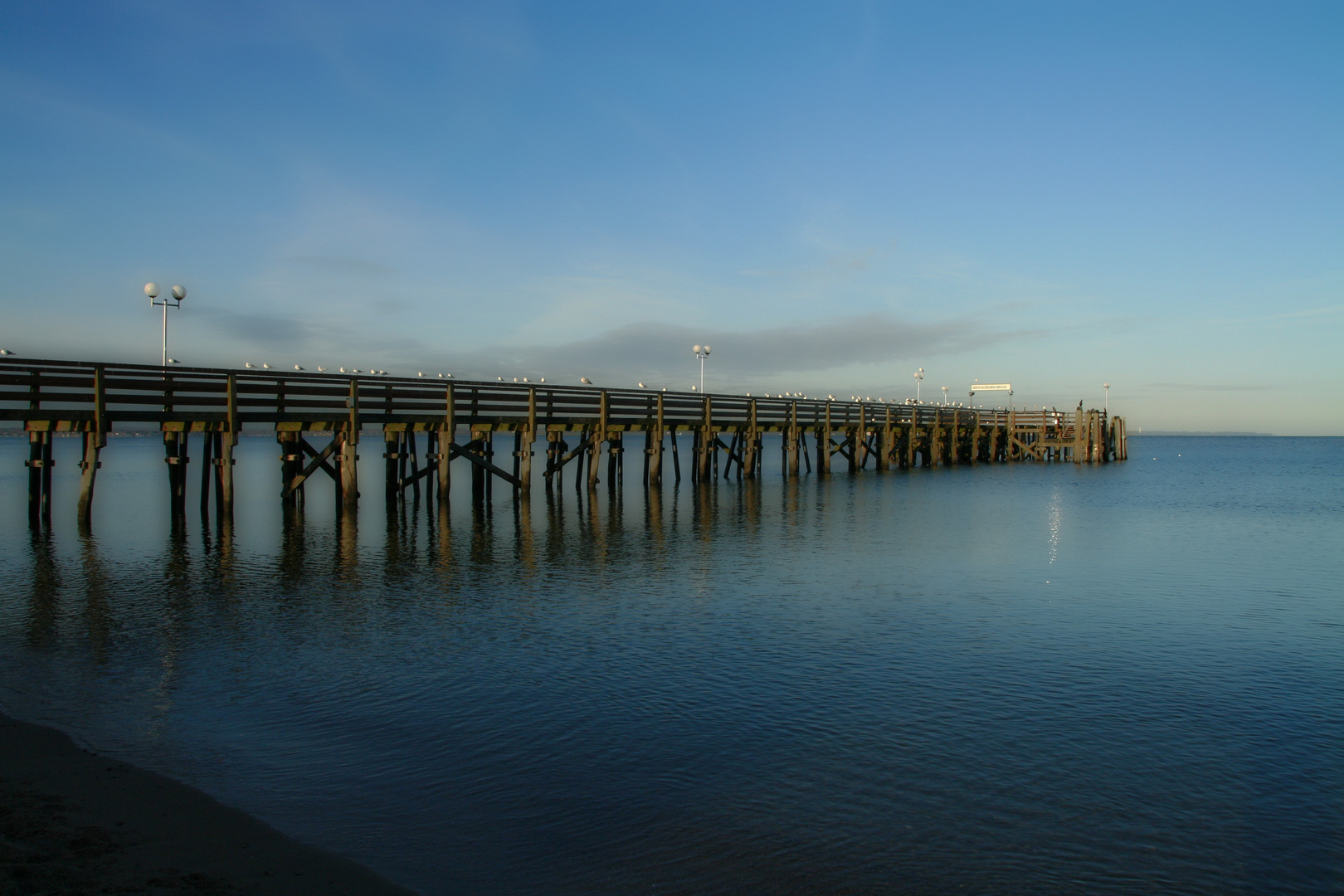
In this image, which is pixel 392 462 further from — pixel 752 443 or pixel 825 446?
pixel 825 446

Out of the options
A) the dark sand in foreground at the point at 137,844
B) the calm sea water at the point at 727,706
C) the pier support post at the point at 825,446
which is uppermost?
the pier support post at the point at 825,446

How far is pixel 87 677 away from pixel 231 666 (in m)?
1.10

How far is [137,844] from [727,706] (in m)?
4.14

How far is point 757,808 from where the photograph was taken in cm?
548

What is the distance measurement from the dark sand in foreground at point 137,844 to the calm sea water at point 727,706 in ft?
0.73

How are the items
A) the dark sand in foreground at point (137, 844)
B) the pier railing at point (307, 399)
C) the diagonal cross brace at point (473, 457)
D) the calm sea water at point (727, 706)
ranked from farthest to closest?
the diagonal cross brace at point (473, 457) → the pier railing at point (307, 399) → the calm sea water at point (727, 706) → the dark sand in foreground at point (137, 844)

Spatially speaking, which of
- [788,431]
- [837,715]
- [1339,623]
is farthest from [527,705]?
[788,431]

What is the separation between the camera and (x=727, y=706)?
7.44 meters

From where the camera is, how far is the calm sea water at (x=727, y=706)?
16.2 ft

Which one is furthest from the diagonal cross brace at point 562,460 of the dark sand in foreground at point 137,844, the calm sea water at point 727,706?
the dark sand in foreground at point 137,844

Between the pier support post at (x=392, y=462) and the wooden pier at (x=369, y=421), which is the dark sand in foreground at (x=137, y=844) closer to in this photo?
the wooden pier at (x=369, y=421)

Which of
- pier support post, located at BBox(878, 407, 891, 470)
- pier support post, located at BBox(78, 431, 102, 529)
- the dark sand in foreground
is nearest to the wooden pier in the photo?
pier support post, located at BBox(78, 431, 102, 529)

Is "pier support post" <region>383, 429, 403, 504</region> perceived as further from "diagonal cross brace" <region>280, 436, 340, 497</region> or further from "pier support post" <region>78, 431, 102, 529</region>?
"pier support post" <region>78, 431, 102, 529</region>

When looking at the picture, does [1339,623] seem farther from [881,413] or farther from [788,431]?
[881,413]
